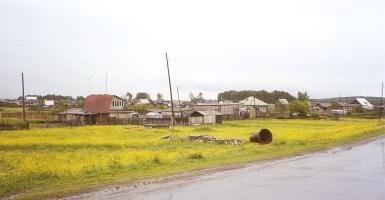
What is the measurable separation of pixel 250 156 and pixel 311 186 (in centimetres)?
1076

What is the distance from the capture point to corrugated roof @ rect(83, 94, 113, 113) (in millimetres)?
85938

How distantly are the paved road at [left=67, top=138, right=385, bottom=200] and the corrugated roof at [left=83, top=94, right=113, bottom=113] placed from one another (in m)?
66.3

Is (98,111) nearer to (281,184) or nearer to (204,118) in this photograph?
(204,118)

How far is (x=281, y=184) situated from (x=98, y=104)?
2894 inches

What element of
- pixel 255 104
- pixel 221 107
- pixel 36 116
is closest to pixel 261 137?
pixel 36 116

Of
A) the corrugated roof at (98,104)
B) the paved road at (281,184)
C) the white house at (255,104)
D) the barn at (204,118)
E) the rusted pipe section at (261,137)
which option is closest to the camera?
the paved road at (281,184)

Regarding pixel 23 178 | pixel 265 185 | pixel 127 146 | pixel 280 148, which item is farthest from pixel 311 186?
pixel 127 146

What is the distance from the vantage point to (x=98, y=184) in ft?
54.1

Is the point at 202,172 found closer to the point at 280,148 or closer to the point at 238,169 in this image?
the point at 238,169

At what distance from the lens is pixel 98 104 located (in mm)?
86875

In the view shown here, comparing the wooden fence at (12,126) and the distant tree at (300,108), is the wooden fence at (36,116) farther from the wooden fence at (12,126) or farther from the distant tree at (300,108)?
the distant tree at (300,108)

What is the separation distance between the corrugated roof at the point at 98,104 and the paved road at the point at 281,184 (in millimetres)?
66322

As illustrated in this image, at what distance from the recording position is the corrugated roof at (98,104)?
85.9 meters

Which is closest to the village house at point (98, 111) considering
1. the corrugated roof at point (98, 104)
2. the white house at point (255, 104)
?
the corrugated roof at point (98, 104)
